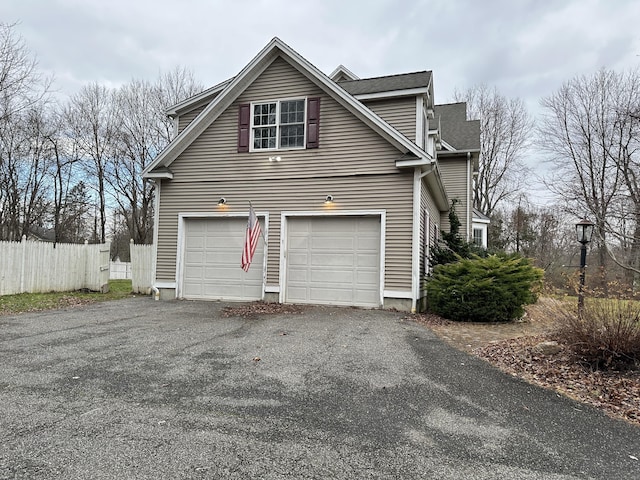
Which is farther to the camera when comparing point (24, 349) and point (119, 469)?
point (24, 349)

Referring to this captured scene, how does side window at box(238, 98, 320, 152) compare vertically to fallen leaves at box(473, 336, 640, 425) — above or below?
above

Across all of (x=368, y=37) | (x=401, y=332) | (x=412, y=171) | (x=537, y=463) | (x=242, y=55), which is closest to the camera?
(x=537, y=463)

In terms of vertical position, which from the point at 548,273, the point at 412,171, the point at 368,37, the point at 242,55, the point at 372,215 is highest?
the point at 242,55

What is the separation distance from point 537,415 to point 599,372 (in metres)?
1.63

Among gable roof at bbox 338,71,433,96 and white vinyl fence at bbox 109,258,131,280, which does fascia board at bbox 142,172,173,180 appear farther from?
white vinyl fence at bbox 109,258,131,280

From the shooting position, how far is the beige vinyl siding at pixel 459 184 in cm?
1571

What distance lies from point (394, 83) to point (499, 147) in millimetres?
19529

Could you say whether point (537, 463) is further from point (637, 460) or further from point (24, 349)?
point (24, 349)

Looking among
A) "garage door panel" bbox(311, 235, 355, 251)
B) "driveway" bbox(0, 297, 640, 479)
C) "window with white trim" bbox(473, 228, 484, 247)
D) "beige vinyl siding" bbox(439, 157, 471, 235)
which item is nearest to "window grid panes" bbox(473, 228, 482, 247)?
"window with white trim" bbox(473, 228, 484, 247)

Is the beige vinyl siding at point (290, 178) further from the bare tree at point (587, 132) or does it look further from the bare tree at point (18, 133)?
the bare tree at point (587, 132)

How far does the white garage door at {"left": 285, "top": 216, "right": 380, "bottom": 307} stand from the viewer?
9023 millimetres

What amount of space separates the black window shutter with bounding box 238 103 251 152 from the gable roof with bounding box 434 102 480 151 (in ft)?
26.5

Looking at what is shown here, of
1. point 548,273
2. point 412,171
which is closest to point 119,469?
point 412,171

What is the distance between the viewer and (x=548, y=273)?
9.92m
